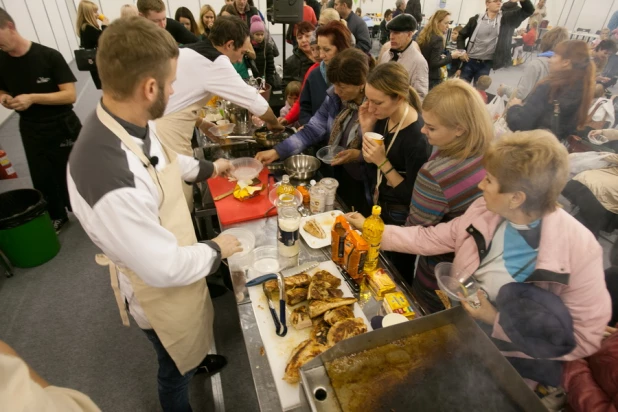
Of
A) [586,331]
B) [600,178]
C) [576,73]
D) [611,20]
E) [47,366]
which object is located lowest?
[47,366]

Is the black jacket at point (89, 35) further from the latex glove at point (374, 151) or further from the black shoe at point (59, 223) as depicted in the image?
the latex glove at point (374, 151)

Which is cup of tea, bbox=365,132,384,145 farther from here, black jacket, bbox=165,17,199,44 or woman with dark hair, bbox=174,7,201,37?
woman with dark hair, bbox=174,7,201,37

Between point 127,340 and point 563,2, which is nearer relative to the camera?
point 127,340

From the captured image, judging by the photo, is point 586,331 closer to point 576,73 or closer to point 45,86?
point 576,73

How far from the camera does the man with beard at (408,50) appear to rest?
13.6 ft

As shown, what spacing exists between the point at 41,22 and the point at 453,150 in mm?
9656

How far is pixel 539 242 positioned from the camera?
50.3 inches

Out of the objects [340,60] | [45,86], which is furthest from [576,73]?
[45,86]

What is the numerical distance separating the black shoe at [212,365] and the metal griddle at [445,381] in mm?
1559

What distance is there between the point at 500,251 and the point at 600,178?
2.35 metres

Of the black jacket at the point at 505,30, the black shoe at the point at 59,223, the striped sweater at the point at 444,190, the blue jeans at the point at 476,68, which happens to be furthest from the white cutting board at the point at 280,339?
the blue jeans at the point at 476,68

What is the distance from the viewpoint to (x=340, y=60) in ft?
7.61

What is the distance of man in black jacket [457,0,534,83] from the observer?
231 inches

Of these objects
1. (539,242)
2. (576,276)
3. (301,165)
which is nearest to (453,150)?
(539,242)
